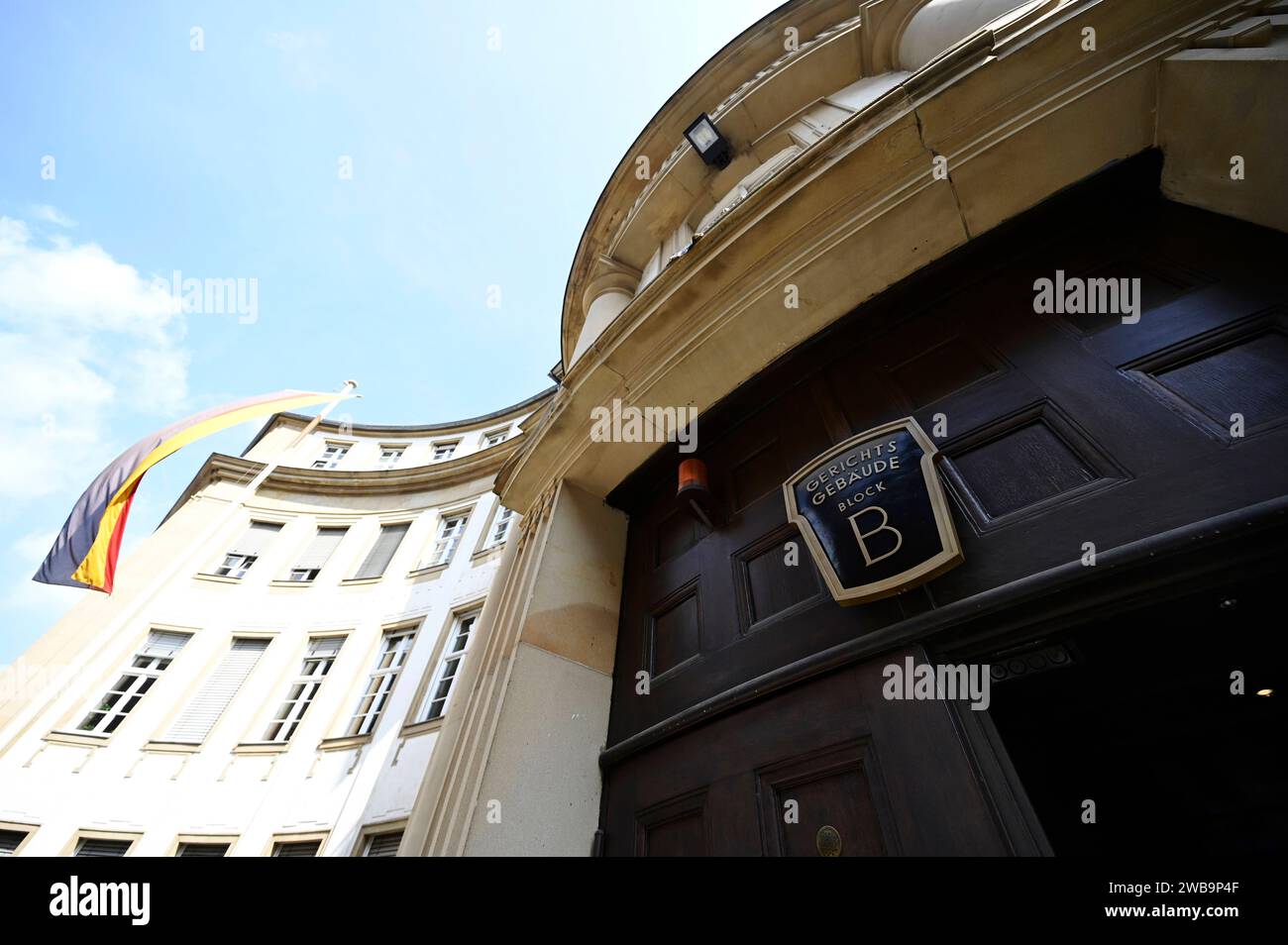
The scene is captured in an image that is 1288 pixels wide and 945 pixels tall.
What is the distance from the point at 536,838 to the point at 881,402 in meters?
3.37

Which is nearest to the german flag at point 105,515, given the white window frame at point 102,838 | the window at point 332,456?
the white window frame at point 102,838

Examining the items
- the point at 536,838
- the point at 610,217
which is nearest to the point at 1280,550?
the point at 536,838

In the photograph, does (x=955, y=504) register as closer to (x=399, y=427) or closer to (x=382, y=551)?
(x=382, y=551)

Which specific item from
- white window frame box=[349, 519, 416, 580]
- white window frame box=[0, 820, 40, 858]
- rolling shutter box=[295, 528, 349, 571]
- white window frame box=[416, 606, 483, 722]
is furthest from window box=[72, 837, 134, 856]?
rolling shutter box=[295, 528, 349, 571]

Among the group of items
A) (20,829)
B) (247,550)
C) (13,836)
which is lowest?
(13,836)

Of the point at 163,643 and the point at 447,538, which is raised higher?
the point at 447,538

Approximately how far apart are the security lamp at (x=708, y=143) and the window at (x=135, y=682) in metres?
14.0

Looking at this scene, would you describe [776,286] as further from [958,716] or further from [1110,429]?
[958,716]

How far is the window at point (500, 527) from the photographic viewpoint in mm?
12648

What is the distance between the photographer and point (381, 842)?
811cm

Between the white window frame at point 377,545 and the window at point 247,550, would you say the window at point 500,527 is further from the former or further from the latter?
the window at point 247,550

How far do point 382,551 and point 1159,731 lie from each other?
49.5 feet

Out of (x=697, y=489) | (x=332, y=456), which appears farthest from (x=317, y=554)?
(x=697, y=489)

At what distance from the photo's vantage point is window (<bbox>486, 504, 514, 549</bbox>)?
12648 millimetres
